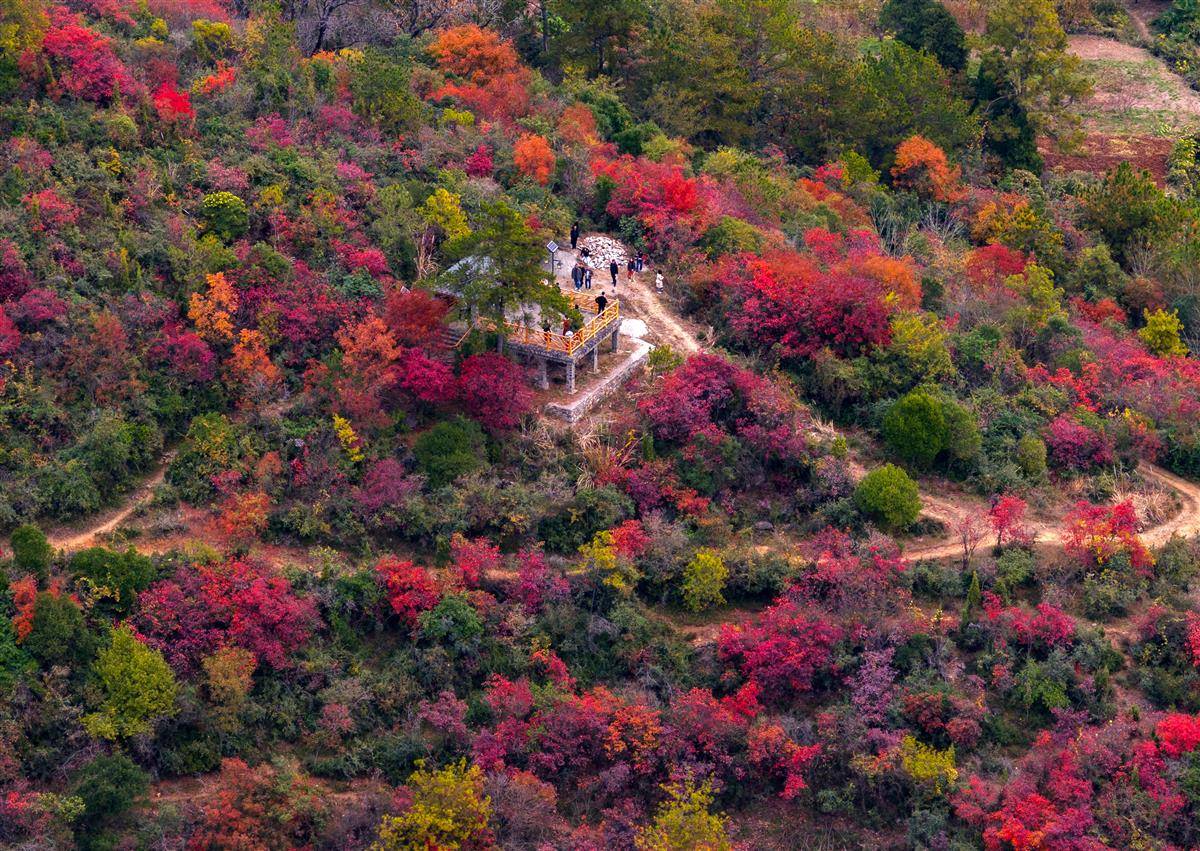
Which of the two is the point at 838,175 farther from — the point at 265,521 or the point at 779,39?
the point at 265,521

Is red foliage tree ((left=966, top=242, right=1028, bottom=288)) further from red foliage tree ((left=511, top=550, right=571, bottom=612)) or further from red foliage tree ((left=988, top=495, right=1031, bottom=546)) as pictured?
red foliage tree ((left=511, top=550, right=571, bottom=612))

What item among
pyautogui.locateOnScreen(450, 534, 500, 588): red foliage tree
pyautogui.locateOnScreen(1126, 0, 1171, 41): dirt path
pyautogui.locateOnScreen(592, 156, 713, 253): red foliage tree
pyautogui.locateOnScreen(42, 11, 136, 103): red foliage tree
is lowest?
pyautogui.locateOnScreen(450, 534, 500, 588): red foliage tree

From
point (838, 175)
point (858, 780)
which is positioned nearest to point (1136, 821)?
point (858, 780)

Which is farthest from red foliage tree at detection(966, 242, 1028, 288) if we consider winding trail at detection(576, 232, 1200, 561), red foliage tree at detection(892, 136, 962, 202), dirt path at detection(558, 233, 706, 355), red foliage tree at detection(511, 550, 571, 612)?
red foliage tree at detection(511, 550, 571, 612)

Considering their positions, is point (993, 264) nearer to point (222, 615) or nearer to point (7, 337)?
point (222, 615)

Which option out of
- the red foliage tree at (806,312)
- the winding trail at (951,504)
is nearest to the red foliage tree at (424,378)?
the winding trail at (951,504)
